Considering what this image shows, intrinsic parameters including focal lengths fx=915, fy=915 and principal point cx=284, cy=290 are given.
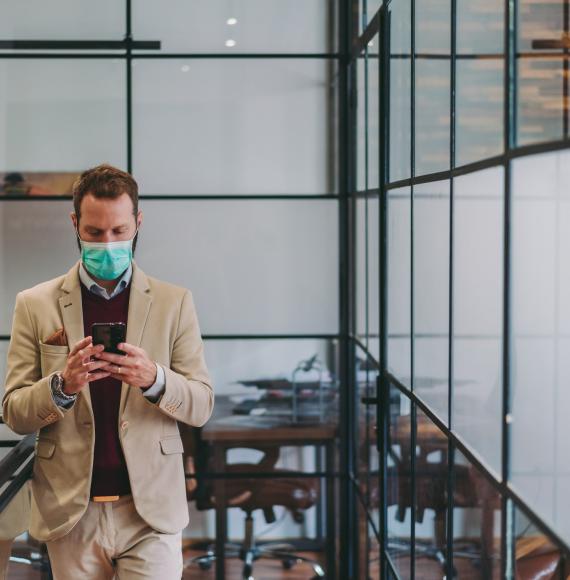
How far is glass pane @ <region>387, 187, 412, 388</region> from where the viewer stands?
8.05ft

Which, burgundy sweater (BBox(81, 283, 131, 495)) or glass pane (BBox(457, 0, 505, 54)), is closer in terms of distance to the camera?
glass pane (BBox(457, 0, 505, 54))

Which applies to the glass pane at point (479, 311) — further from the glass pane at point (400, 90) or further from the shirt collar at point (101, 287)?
the shirt collar at point (101, 287)

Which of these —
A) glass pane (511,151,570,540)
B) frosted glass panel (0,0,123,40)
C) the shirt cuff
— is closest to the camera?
glass pane (511,151,570,540)

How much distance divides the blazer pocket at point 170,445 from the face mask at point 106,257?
0.41m

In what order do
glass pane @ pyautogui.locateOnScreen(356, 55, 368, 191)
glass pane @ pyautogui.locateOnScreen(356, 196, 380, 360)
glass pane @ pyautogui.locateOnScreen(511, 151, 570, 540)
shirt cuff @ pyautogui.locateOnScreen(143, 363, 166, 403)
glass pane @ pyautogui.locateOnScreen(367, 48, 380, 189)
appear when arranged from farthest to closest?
1. glass pane @ pyautogui.locateOnScreen(356, 55, 368, 191)
2. glass pane @ pyautogui.locateOnScreen(356, 196, 380, 360)
3. glass pane @ pyautogui.locateOnScreen(367, 48, 380, 189)
4. shirt cuff @ pyautogui.locateOnScreen(143, 363, 166, 403)
5. glass pane @ pyautogui.locateOnScreen(511, 151, 570, 540)

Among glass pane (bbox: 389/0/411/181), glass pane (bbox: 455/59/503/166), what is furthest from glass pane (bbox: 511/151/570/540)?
glass pane (bbox: 389/0/411/181)

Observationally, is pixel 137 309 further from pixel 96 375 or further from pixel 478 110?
pixel 478 110

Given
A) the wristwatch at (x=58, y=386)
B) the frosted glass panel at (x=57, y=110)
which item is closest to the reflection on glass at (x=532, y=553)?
the wristwatch at (x=58, y=386)

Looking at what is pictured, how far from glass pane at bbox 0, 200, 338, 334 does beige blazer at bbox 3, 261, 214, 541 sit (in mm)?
1316

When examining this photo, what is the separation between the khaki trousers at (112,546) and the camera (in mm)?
2137

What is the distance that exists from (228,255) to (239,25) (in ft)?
2.93

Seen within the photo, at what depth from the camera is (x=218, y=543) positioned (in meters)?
3.63

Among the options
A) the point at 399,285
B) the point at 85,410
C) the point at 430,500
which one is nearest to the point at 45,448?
the point at 85,410

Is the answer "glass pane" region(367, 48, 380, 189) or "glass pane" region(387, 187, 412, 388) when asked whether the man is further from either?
"glass pane" region(367, 48, 380, 189)
